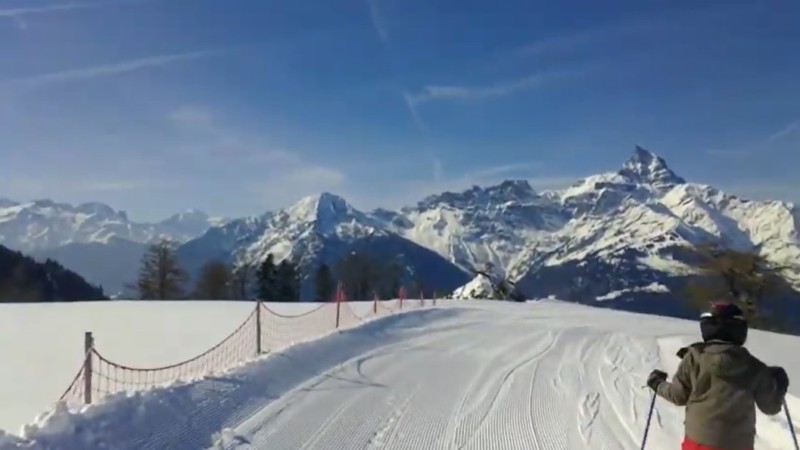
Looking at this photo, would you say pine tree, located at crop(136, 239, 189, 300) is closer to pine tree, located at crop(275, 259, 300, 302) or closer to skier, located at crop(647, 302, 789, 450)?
pine tree, located at crop(275, 259, 300, 302)

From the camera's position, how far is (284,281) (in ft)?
221

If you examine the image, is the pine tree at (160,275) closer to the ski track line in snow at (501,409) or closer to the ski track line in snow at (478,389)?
the ski track line in snow at (478,389)

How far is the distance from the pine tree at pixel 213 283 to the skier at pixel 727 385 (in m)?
66.6

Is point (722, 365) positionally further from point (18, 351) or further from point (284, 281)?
point (284, 281)

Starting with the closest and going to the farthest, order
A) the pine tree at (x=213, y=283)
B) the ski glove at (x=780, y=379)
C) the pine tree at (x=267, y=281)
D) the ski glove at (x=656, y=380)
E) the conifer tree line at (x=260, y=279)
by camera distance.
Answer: the ski glove at (x=780, y=379)
the ski glove at (x=656, y=380)
the conifer tree line at (x=260, y=279)
the pine tree at (x=267, y=281)
the pine tree at (x=213, y=283)

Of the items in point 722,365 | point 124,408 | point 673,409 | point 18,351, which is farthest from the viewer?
point 18,351

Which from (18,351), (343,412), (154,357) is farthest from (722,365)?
(18,351)

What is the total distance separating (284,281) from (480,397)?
57621mm

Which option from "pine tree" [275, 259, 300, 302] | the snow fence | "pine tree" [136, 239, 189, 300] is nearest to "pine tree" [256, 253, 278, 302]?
"pine tree" [275, 259, 300, 302]

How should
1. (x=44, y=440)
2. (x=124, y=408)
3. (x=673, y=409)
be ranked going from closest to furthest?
(x=44, y=440) → (x=124, y=408) → (x=673, y=409)

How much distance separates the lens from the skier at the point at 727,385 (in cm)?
492

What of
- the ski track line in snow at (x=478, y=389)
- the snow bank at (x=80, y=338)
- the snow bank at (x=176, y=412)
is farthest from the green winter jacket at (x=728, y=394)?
the snow bank at (x=80, y=338)

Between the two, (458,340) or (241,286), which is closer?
(458,340)

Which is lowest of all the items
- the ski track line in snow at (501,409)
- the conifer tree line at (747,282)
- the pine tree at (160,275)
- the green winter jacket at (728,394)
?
the ski track line in snow at (501,409)
